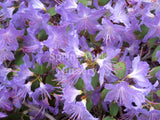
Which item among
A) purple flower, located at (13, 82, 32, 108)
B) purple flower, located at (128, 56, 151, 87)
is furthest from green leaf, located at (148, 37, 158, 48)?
purple flower, located at (13, 82, 32, 108)

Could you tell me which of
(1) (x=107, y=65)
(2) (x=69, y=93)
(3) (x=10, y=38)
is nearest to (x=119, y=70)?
(1) (x=107, y=65)

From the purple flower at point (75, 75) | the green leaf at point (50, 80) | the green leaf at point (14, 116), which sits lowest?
the green leaf at point (14, 116)

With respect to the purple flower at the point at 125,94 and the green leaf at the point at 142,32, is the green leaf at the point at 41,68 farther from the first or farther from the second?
the green leaf at the point at 142,32

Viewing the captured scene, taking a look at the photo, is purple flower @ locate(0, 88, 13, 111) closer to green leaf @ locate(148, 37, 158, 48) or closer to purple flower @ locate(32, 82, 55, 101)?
purple flower @ locate(32, 82, 55, 101)

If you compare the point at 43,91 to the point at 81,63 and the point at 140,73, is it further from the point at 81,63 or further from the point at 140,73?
the point at 140,73

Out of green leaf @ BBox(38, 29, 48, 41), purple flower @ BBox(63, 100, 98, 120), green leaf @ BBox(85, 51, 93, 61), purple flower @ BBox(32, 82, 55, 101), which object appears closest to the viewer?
purple flower @ BBox(63, 100, 98, 120)

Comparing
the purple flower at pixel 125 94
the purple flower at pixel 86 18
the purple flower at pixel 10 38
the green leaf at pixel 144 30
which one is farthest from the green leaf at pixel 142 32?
the purple flower at pixel 10 38

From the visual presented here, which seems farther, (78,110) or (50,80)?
(50,80)

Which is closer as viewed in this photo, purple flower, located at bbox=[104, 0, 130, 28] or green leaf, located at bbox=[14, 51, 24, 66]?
purple flower, located at bbox=[104, 0, 130, 28]
